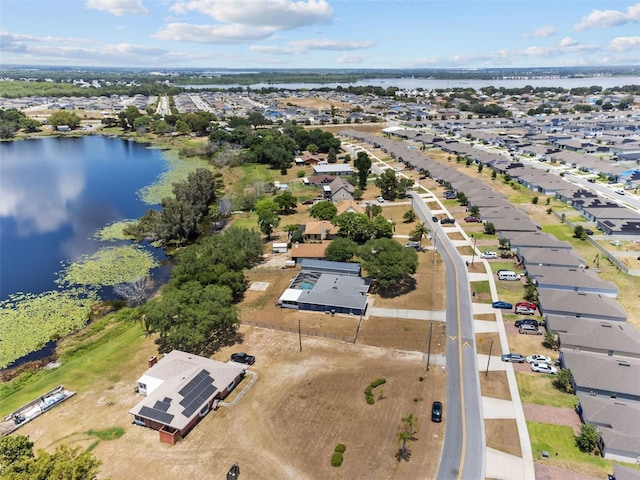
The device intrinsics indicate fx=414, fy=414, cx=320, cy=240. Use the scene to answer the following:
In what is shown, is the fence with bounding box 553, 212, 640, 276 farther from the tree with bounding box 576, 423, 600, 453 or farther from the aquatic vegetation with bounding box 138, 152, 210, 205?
the aquatic vegetation with bounding box 138, 152, 210, 205

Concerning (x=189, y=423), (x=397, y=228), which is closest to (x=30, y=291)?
(x=189, y=423)

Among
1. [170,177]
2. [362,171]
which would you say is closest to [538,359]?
[362,171]

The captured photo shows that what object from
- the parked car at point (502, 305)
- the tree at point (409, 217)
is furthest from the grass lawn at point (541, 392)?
the tree at point (409, 217)

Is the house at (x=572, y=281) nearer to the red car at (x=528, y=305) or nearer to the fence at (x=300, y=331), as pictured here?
the red car at (x=528, y=305)

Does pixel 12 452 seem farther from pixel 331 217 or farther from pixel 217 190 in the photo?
pixel 217 190

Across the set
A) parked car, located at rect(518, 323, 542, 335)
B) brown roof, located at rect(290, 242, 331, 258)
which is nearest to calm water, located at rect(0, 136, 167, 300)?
brown roof, located at rect(290, 242, 331, 258)

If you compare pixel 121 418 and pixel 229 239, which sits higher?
pixel 229 239

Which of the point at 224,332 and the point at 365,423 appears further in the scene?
the point at 224,332
